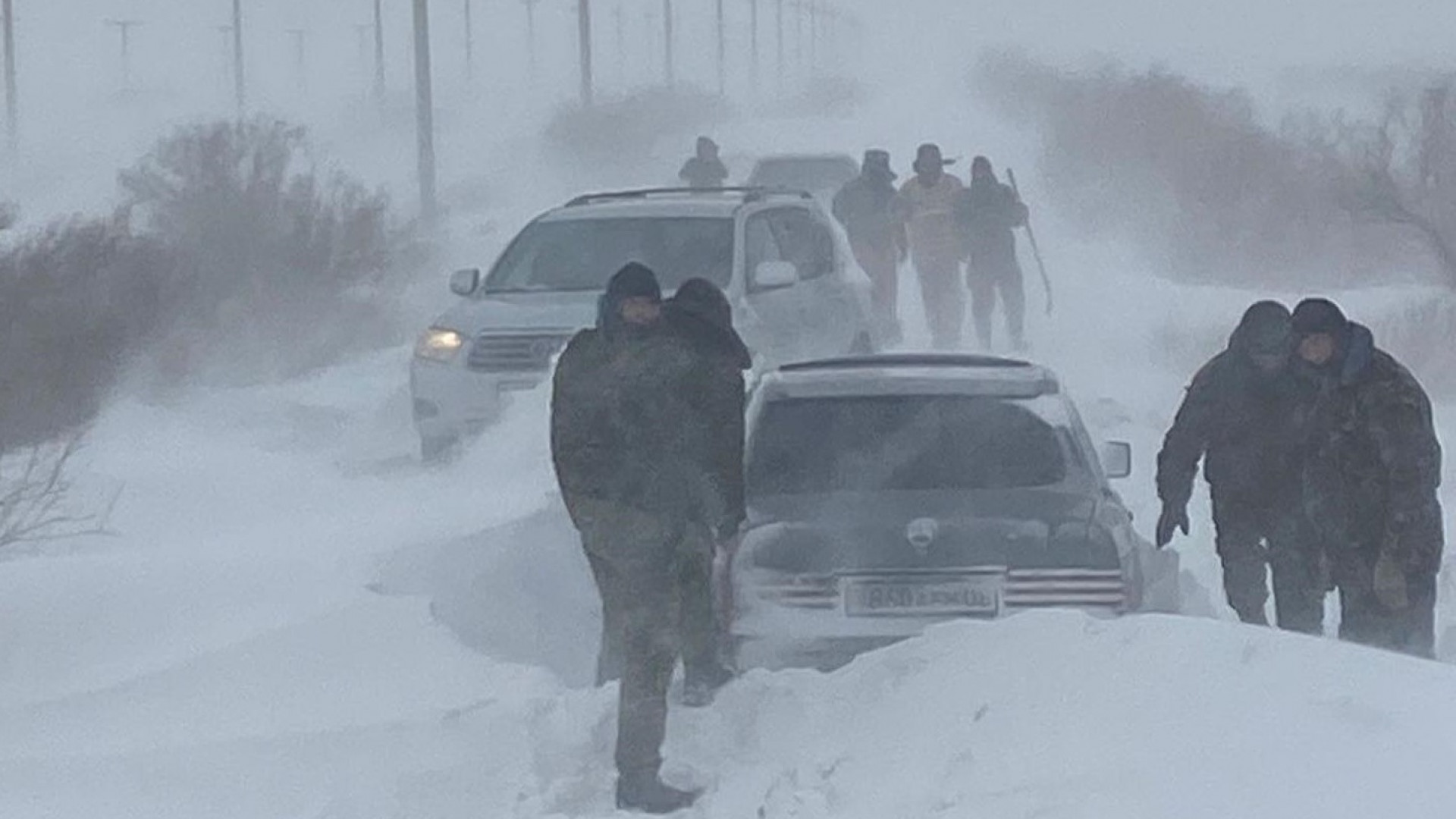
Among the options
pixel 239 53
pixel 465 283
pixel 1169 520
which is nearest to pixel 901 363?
pixel 1169 520

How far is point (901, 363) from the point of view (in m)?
8.74

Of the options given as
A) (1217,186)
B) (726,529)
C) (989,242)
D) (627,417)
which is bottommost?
(1217,186)

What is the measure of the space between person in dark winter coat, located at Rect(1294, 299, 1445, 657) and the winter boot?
2.25 meters

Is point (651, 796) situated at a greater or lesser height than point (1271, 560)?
lesser

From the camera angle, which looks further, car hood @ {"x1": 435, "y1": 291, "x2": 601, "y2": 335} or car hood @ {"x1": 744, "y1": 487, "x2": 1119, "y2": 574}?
car hood @ {"x1": 435, "y1": 291, "x2": 601, "y2": 335}

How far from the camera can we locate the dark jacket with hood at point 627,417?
6949 millimetres

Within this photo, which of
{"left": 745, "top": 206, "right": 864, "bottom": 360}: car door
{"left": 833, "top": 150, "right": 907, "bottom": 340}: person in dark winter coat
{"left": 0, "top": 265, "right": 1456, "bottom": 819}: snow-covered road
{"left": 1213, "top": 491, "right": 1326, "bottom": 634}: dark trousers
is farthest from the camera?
{"left": 833, "top": 150, "right": 907, "bottom": 340}: person in dark winter coat

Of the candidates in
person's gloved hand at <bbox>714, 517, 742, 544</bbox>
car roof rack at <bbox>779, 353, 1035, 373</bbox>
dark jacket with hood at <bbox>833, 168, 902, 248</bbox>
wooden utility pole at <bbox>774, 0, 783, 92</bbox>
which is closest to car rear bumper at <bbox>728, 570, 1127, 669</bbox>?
person's gloved hand at <bbox>714, 517, 742, 544</bbox>

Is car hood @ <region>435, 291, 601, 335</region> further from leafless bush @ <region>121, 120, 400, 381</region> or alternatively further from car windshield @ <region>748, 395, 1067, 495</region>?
leafless bush @ <region>121, 120, 400, 381</region>

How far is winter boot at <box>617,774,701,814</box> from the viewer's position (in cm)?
696

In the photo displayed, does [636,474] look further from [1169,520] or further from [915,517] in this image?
[1169,520]

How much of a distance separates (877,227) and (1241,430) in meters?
11.1

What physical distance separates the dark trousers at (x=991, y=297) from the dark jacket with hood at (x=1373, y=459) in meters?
10.9

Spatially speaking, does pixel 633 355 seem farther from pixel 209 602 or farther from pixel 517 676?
pixel 209 602
